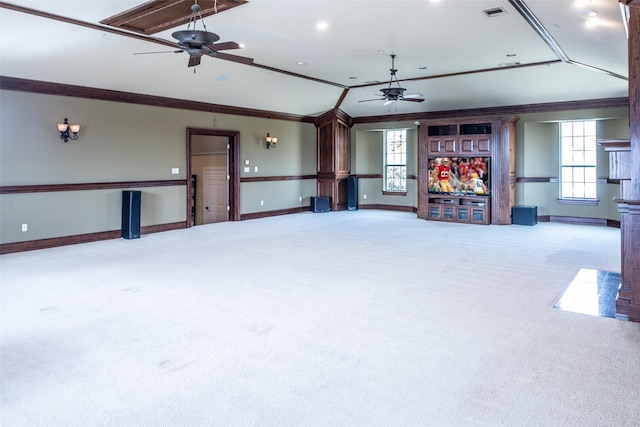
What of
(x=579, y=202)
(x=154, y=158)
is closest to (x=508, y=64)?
(x=579, y=202)

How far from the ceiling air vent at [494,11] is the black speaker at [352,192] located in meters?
7.44

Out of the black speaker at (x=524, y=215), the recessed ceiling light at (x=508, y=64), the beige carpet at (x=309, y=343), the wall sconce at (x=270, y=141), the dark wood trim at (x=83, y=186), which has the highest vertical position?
the recessed ceiling light at (x=508, y=64)

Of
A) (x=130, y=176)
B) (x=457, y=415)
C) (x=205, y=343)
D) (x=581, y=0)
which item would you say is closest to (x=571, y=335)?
(x=457, y=415)

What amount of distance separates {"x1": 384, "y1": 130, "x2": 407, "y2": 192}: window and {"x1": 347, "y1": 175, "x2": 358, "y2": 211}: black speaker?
0.94 meters

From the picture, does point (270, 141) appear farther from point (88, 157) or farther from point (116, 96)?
point (88, 157)

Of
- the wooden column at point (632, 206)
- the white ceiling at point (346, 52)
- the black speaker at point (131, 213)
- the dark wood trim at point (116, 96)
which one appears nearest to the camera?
the wooden column at point (632, 206)

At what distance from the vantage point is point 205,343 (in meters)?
3.46

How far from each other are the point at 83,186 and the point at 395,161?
8125 mm

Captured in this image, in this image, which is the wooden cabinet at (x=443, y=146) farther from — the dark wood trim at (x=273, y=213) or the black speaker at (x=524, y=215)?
the dark wood trim at (x=273, y=213)

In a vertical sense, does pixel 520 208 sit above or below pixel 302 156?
below

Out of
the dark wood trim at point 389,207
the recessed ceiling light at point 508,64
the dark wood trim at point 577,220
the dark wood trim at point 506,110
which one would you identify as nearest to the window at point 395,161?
the dark wood trim at point 389,207

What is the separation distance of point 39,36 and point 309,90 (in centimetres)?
563

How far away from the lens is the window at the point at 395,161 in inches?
510

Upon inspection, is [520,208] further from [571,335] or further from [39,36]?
[39,36]
